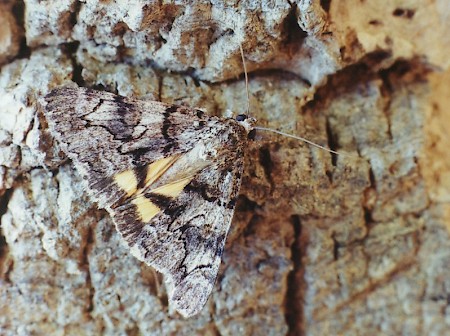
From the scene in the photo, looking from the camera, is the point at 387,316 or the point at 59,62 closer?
the point at 59,62

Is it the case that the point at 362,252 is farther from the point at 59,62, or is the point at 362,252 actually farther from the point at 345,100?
the point at 59,62

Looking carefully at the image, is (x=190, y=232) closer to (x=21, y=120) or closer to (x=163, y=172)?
(x=163, y=172)

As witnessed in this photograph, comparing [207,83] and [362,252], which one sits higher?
[207,83]

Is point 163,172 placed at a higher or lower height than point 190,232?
higher

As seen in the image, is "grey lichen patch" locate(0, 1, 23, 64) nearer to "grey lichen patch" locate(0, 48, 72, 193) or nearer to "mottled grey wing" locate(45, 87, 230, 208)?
"grey lichen patch" locate(0, 48, 72, 193)

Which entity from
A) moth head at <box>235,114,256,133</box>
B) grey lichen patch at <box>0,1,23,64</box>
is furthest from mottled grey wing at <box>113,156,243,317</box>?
grey lichen patch at <box>0,1,23,64</box>

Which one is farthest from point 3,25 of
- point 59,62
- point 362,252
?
point 362,252

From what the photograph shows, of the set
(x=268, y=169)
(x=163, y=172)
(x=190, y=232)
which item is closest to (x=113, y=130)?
(x=163, y=172)
